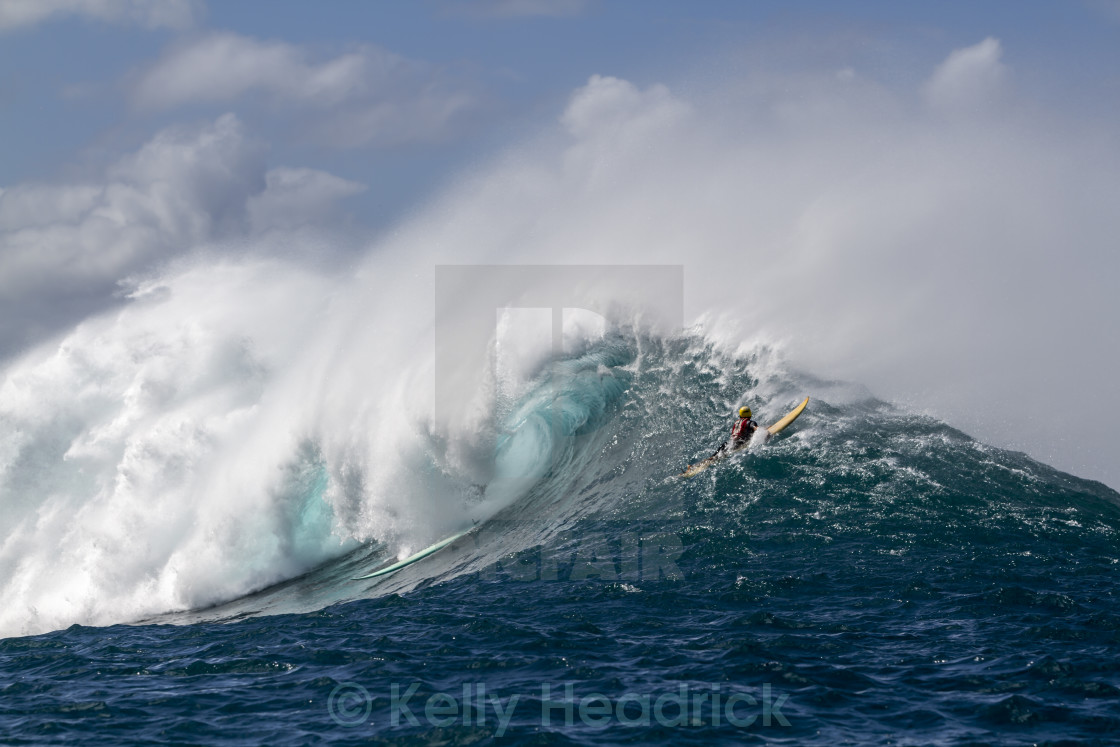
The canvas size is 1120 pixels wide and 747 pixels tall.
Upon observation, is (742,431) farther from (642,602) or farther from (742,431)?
(642,602)

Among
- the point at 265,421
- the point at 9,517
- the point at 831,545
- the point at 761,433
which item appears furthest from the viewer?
the point at 9,517

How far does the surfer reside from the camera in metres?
18.5

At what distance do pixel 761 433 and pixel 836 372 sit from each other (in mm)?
5050

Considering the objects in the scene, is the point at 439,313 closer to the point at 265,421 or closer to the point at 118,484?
the point at 265,421

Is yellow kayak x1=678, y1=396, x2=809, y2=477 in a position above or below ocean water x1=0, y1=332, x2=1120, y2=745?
above

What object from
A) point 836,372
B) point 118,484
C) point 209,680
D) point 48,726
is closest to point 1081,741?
point 209,680

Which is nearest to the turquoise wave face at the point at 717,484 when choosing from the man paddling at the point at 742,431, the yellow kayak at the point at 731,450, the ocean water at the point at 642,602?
the ocean water at the point at 642,602

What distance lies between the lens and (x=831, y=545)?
46.7 feet

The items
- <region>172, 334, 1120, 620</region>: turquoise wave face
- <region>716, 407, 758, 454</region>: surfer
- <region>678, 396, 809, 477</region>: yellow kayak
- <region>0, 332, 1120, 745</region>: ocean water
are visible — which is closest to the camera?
<region>0, 332, 1120, 745</region>: ocean water

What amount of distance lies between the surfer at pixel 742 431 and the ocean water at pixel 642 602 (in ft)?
1.79

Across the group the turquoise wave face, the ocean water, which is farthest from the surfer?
the ocean water

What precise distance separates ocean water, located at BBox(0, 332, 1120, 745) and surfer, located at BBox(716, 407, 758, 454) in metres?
0.55

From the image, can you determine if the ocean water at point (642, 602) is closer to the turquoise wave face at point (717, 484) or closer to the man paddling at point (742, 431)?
the turquoise wave face at point (717, 484)

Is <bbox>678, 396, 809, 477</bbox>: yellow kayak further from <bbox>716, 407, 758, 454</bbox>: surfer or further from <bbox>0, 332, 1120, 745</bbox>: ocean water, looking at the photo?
<bbox>0, 332, 1120, 745</bbox>: ocean water
